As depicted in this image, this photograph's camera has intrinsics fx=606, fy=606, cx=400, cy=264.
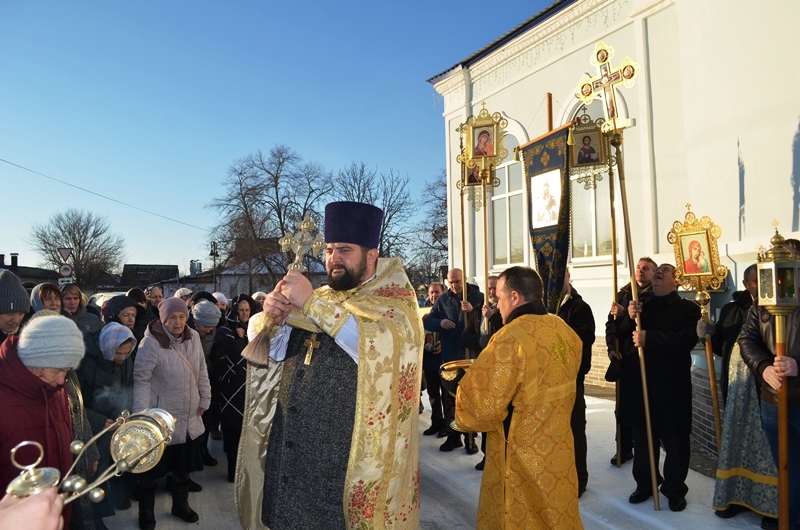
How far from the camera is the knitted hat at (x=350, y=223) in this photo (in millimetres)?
2850

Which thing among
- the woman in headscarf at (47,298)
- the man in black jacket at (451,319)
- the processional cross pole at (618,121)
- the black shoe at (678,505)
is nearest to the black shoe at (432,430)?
the man in black jacket at (451,319)

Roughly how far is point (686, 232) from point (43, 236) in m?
51.8

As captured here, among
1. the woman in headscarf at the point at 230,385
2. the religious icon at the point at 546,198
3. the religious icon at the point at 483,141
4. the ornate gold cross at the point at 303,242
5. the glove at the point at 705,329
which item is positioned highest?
the religious icon at the point at 483,141

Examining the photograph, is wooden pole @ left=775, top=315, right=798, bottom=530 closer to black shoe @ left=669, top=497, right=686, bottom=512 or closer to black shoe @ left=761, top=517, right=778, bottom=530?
black shoe @ left=761, top=517, right=778, bottom=530

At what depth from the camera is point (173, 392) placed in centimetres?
466

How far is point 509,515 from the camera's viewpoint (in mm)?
3191

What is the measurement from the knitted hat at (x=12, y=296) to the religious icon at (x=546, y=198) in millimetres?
4771

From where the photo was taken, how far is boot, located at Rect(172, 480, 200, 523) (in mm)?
4797

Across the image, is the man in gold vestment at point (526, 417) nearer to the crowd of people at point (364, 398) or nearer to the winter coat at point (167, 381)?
the crowd of people at point (364, 398)

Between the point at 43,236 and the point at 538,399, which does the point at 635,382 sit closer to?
the point at 538,399

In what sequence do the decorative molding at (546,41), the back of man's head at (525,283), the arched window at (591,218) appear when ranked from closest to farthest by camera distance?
1. the back of man's head at (525,283)
2. the decorative molding at (546,41)
3. the arched window at (591,218)

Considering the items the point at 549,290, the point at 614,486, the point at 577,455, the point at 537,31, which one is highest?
the point at 537,31

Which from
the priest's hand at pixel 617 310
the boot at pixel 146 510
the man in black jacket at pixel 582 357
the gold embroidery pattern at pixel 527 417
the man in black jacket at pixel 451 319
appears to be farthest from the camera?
the man in black jacket at pixel 451 319

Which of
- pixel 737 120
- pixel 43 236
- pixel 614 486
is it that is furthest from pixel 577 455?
pixel 43 236
